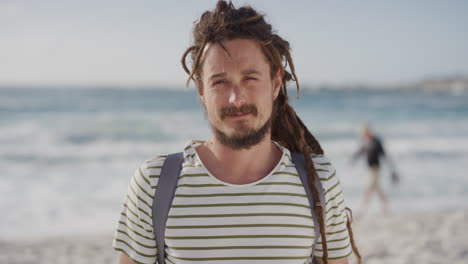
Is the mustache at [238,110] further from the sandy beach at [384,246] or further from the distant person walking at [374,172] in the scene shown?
the distant person walking at [374,172]

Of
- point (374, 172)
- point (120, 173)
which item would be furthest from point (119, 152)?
point (374, 172)

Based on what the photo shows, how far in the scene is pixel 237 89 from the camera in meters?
1.79

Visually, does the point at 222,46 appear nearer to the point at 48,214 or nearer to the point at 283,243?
the point at 283,243

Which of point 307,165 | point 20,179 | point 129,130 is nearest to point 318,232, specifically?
point 307,165

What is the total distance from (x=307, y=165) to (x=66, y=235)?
6.58 metres

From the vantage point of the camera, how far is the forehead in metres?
1.80

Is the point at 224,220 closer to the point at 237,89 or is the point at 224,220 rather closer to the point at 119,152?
the point at 237,89

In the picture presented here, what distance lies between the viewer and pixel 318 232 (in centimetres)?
185

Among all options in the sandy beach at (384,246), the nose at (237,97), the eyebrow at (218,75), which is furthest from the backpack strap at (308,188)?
the sandy beach at (384,246)

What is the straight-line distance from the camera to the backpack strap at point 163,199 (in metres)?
1.77

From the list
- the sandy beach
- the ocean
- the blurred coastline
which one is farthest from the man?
the ocean

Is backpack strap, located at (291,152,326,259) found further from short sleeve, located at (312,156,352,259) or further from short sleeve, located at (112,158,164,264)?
short sleeve, located at (112,158,164,264)

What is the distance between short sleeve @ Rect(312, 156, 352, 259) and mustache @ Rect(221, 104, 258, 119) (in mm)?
379

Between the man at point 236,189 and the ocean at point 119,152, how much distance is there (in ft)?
21.5
